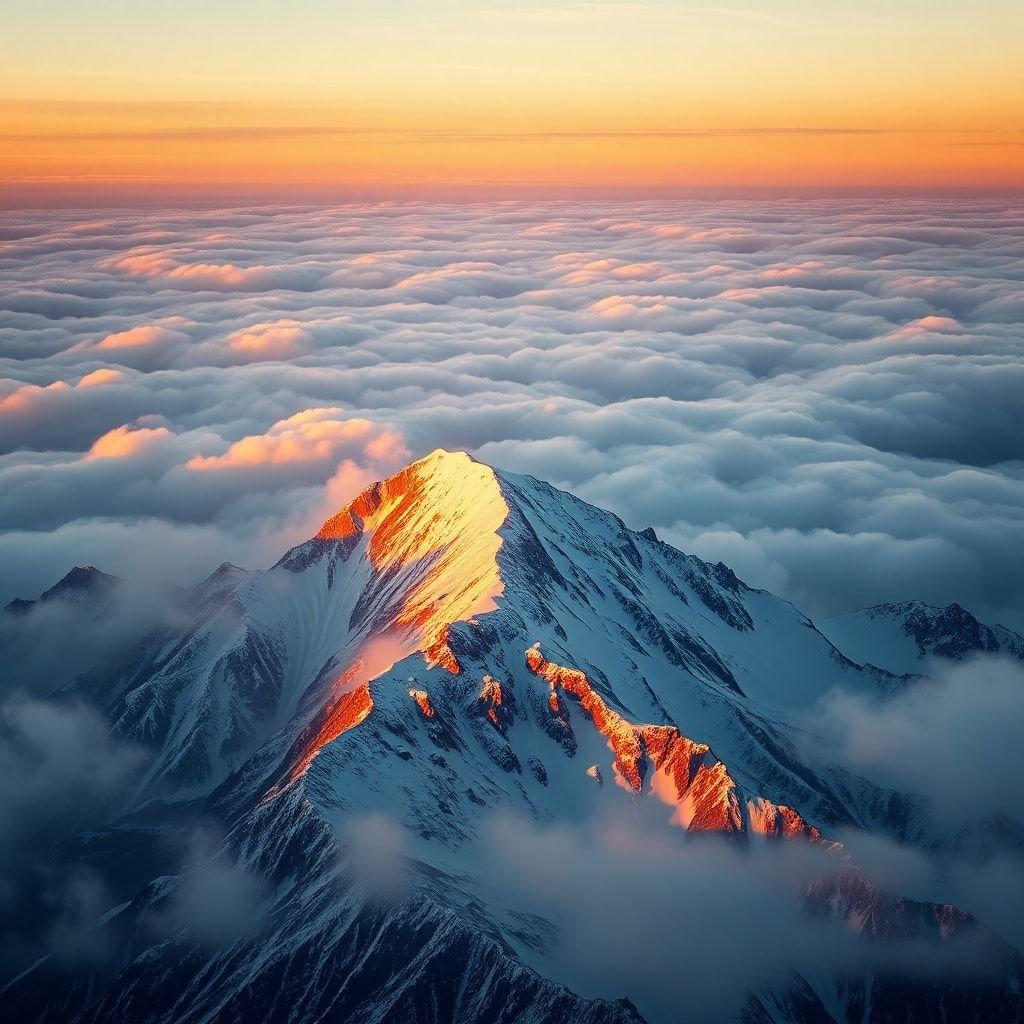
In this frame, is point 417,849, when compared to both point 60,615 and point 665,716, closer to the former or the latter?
point 665,716

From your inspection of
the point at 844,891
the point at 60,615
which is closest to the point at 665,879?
the point at 844,891

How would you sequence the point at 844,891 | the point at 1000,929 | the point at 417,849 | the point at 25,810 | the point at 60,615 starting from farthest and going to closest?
1. the point at 60,615
2. the point at 25,810
3. the point at 1000,929
4. the point at 844,891
5. the point at 417,849

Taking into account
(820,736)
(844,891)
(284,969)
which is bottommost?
(820,736)

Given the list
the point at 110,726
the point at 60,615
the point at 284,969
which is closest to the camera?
the point at 284,969

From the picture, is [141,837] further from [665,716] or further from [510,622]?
[665,716]

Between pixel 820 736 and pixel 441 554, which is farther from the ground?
pixel 441 554

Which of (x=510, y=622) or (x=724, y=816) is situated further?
(x=510, y=622)
